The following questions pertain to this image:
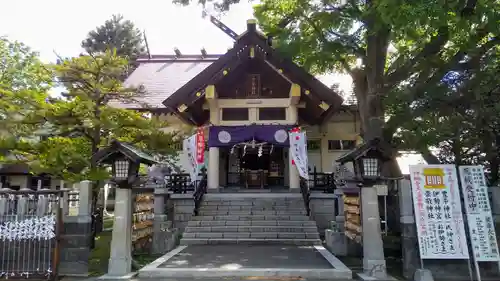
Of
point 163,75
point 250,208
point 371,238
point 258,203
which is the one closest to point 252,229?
point 250,208

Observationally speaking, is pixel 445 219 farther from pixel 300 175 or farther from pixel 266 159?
pixel 266 159

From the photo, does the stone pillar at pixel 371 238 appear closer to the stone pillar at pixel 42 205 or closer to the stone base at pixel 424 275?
the stone base at pixel 424 275

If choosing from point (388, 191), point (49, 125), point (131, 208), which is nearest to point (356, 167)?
point (388, 191)

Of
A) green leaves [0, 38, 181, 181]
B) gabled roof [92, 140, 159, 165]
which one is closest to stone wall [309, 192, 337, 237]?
green leaves [0, 38, 181, 181]

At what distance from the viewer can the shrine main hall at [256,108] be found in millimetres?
14141

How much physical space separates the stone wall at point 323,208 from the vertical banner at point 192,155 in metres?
5.02

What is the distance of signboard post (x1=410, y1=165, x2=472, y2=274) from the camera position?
7.67 m

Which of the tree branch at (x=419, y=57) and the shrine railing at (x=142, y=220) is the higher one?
the tree branch at (x=419, y=57)

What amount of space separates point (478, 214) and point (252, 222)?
7.21 metres

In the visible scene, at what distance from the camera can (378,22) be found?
8.92 meters

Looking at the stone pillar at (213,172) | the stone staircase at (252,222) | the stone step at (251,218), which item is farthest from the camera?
the stone pillar at (213,172)

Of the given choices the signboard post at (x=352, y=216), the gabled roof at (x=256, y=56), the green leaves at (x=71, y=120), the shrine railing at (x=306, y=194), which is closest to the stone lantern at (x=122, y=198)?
the green leaves at (x=71, y=120)

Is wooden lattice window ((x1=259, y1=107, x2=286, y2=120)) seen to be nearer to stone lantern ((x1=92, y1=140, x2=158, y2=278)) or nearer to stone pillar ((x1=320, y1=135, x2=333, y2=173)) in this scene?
stone pillar ((x1=320, y1=135, x2=333, y2=173))

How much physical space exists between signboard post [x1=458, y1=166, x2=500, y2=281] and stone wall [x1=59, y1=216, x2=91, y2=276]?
925 centimetres
